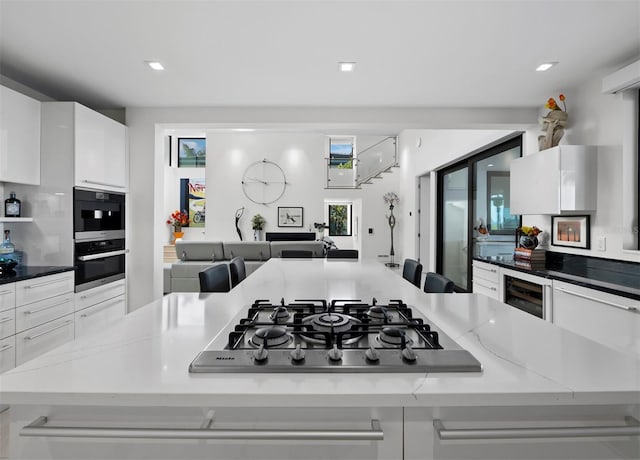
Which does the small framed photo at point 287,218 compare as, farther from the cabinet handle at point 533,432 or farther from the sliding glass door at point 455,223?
the cabinet handle at point 533,432

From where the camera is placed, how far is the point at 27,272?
9.03 ft

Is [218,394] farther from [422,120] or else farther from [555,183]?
[422,120]

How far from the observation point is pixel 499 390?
2.41ft

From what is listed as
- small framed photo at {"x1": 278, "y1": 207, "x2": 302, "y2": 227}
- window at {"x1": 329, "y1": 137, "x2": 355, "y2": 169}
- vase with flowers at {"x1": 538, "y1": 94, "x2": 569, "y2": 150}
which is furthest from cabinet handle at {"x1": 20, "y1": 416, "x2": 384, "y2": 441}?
window at {"x1": 329, "y1": 137, "x2": 355, "y2": 169}

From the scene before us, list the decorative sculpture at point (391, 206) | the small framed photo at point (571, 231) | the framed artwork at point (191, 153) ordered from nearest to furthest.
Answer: the small framed photo at point (571, 231), the decorative sculpture at point (391, 206), the framed artwork at point (191, 153)

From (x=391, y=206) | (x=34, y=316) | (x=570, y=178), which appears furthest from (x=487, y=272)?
(x=391, y=206)

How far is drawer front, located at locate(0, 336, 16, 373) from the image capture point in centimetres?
238

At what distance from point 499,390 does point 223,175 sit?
32.1 feet

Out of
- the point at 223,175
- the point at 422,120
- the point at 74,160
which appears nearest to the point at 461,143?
the point at 422,120

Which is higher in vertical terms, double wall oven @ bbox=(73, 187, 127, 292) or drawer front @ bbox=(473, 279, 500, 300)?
double wall oven @ bbox=(73, 187, 127, 292)

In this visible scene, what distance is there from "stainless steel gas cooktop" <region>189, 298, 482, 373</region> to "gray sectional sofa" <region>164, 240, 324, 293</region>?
14.6ft

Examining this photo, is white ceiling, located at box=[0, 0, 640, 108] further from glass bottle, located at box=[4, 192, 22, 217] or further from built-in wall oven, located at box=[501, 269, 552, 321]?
built-in wall oven, located at box=[501, 269, 552, 321]

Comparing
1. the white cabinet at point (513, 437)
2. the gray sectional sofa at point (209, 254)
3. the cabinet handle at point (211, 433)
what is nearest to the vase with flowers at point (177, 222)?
the gray sectional sofa at point (209, 254)

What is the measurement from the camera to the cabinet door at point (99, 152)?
3211 mm
